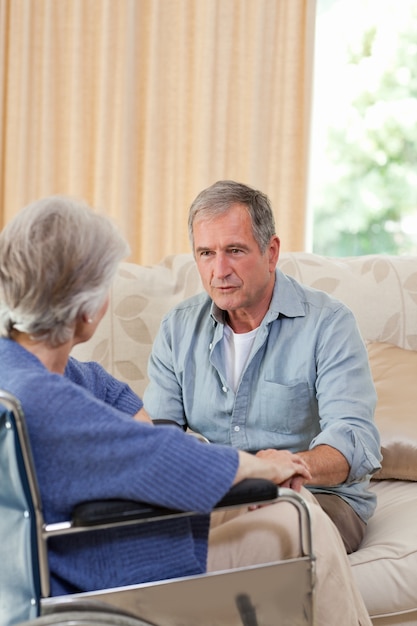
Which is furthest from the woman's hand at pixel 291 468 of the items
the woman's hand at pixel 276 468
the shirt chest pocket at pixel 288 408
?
the shirt chest pocket at pixel 288 408

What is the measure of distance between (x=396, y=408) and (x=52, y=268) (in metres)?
1.30

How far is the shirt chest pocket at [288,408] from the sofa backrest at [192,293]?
0.51 meters

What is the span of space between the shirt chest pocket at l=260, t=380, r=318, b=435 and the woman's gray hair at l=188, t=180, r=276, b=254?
1.13 ft

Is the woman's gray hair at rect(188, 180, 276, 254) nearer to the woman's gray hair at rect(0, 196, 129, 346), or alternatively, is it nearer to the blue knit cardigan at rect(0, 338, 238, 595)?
the woman's gray hair at rect(0, 196, 129, 346)

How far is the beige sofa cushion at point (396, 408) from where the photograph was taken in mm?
2256

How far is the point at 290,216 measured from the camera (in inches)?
135

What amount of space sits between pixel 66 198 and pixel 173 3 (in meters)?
2.32

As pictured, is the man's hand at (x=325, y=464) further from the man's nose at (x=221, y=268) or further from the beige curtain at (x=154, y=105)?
the beige curtain at (x=154, y=105)

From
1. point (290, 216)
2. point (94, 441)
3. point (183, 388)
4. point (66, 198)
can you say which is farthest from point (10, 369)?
point (290, 216)

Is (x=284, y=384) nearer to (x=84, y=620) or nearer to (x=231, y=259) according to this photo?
(x=231, y=259)

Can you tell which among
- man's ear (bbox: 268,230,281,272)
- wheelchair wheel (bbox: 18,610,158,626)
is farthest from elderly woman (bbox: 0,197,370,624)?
man's ear (bbox: 268,230,281,272)

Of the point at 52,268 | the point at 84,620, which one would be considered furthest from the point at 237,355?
the point at 84,620

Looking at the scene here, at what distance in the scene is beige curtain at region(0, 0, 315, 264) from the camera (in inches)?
133

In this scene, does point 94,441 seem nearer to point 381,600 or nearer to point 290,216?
point 381,600
